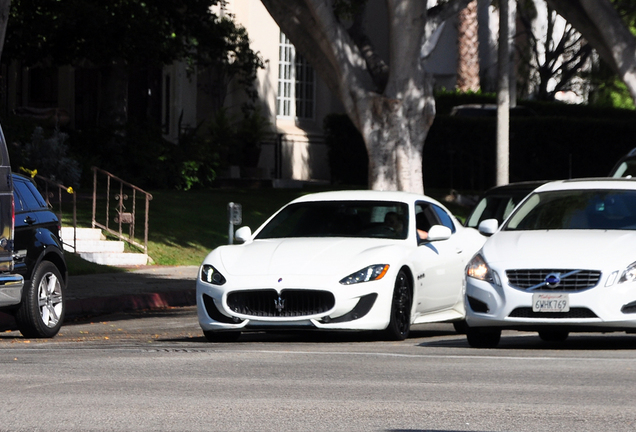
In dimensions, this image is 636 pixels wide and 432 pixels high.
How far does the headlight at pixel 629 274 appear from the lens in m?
10.4

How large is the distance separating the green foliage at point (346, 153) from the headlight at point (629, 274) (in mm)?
26946

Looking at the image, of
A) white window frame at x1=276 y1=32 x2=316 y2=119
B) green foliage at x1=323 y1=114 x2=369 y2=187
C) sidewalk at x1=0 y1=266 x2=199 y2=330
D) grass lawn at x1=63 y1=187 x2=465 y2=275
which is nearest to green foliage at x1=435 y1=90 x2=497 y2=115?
white window frame at x1=276 y1=32 x2=316 y2=119

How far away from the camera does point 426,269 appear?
12484mm

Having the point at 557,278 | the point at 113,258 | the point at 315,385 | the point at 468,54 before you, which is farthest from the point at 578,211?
the point at 468,54

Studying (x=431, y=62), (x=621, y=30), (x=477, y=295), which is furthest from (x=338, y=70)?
(x=431, y=62)

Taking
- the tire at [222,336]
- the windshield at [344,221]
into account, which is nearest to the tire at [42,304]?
the tire at [222,336]

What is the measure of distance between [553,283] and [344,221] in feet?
9.23

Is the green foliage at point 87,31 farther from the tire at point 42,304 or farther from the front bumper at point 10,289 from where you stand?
the front bumper at point 10,289

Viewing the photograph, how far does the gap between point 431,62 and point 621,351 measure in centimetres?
3863

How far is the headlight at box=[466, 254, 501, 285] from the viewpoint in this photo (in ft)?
35.6

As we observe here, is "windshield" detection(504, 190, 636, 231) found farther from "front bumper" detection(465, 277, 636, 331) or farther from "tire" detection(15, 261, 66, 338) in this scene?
"tire" detection(15, 261, 66, 338)

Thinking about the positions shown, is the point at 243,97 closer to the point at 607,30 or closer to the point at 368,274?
the point at 607,30

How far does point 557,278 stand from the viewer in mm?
10547

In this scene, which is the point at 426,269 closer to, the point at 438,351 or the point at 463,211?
the point at 438,351
